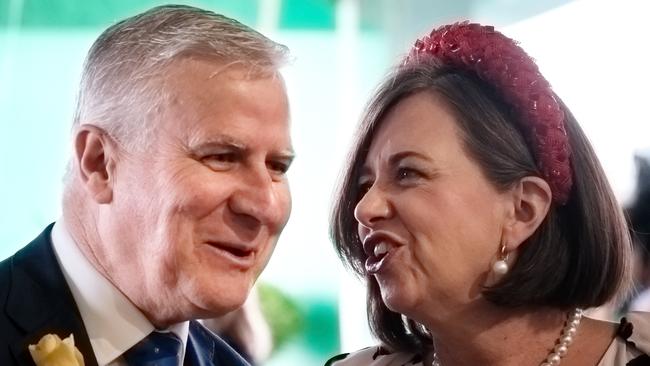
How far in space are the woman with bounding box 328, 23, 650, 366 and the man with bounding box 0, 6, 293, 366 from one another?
0.34 m

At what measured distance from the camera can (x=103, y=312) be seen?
1441 millimetres

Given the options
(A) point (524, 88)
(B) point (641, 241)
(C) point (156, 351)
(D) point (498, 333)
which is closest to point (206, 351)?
(C) point (156, 351)

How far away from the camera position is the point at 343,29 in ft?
11.7

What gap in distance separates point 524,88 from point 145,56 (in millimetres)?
750

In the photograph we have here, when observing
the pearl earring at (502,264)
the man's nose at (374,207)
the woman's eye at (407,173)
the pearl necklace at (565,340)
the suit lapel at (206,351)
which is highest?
the woman's eye at (407,173)

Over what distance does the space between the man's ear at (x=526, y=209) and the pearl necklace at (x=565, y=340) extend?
180 millimetres

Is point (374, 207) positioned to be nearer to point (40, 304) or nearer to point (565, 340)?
point (565, 340)

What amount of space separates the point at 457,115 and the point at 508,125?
3.9 inches

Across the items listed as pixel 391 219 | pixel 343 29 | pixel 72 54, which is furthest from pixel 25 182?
pixel 391 219

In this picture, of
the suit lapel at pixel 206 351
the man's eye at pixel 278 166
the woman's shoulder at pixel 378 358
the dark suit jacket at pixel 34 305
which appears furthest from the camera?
the woman's shoulder at pixel 378 358

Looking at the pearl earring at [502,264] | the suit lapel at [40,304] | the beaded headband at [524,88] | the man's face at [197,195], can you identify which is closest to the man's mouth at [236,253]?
the man's face at [197,195]

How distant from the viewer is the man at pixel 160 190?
138cm

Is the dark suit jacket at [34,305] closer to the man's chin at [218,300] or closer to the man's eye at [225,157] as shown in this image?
the man's chin at [218,300]

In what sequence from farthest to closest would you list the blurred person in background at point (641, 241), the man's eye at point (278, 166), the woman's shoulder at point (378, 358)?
the blurred person in background at point (641, 241)
the woman's shoulder at point (378, 358)
the man's eye at point (278, 166)
